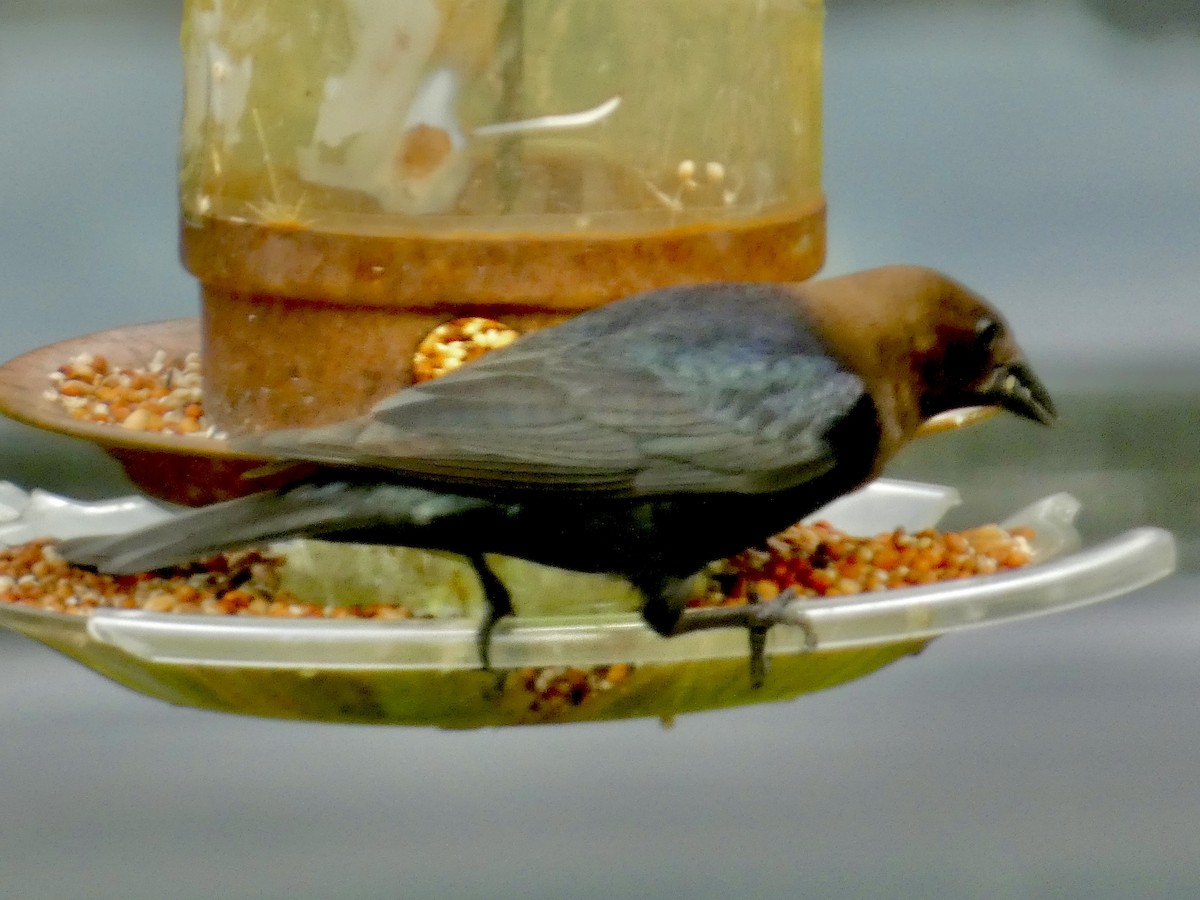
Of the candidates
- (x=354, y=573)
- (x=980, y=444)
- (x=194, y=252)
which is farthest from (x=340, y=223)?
(x=980, y=444)

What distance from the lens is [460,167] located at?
2814 millimetres

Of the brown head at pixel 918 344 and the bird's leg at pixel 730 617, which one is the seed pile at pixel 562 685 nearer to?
the bird's leg at pixel 730 617

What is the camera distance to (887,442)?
9.02 ft

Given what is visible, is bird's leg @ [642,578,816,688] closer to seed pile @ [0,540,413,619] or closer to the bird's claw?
the bird's claw

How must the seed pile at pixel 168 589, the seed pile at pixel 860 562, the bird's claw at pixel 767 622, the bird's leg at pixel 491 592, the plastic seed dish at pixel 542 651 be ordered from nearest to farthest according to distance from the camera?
the plastic seed dish at pixel 542 651 < the bird's claw at pixel 767 622 < the bird's leg at pixel 491 592 < the seed pile at pixel 168 589 < the seed pile at pixel 860 562

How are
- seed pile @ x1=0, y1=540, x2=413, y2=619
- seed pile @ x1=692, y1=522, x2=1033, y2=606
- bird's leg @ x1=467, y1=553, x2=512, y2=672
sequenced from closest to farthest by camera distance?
bird's leg @ x1=467, y1=553, x2=512, y2=672 → seed pile @ x1=0, y1=540, x2=413, y2=619 → seed pile @ x1=692, y1=522, x2=1033, y2=606

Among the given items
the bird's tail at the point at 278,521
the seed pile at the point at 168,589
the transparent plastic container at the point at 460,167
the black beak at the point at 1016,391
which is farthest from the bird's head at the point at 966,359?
the seed pile at the point at 168,589

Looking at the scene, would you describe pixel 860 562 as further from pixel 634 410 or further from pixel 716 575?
pixel 634 410

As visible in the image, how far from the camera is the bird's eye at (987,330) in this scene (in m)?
2.80

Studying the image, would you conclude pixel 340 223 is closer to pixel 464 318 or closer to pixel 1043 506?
pixel 464 318

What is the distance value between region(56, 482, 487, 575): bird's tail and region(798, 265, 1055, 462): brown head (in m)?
0.59

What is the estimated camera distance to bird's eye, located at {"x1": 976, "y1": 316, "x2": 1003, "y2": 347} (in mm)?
2797

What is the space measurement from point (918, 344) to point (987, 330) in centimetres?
11

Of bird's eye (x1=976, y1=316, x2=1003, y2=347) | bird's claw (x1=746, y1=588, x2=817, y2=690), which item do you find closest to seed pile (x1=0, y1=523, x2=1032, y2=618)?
bird's claw (x1=746, y1=588, x2=817, y2=690)
